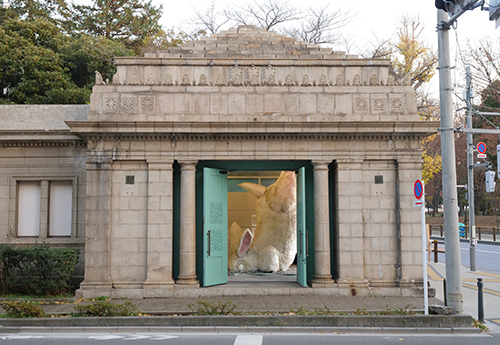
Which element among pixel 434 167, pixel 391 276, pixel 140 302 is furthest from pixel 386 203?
pixel 434 167

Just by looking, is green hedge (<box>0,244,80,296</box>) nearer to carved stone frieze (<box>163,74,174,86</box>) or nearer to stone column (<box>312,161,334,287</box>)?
carved stone frieze (<box>163,74,174,86</box>)

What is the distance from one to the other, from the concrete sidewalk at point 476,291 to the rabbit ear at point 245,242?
651 cm

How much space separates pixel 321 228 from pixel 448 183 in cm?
415

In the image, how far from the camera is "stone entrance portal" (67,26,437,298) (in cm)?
1345

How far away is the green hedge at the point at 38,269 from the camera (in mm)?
13219

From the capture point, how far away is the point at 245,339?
9.30 meters

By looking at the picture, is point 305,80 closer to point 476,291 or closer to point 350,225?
point 350,225

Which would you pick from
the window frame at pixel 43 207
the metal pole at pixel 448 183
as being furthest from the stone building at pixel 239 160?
the metal pole at pixel 448 183

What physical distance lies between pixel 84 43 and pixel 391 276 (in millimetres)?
25970

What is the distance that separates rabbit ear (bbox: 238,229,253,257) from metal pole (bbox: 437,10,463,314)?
8485mm

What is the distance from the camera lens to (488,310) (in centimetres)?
1211

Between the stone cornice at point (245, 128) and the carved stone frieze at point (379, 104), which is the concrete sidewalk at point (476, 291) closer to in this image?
the stone cornice at point (245, 128)

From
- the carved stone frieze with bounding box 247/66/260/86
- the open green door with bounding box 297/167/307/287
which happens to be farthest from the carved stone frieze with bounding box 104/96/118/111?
the open green door with bounding box 297/167/307/287

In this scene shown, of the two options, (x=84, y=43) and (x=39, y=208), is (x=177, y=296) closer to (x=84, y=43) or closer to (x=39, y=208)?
(x=39, y=208)
